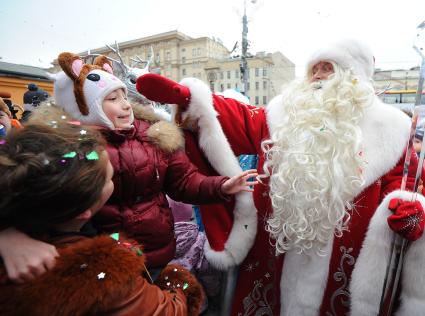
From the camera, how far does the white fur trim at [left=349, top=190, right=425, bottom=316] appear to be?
4.27 feet

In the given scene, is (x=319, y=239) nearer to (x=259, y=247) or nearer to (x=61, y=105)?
(x=259, y=247)

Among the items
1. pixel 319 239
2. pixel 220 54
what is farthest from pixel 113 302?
pixel 220 54

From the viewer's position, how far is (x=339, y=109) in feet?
4.97

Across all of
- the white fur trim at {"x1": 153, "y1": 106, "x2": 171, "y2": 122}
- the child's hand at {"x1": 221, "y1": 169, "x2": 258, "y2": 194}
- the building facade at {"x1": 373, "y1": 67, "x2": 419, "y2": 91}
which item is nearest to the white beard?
the child's hand at {"x1": 221, "y1": 169, "x2": 258, "y2": 194}

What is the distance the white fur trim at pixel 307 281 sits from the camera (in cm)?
144

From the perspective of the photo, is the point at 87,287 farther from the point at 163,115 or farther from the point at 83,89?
the point at 163,115

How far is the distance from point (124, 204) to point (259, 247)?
2.81 feet

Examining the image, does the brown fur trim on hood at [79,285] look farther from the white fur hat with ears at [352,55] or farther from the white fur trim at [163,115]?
the white fur hat with ears at [352,55]

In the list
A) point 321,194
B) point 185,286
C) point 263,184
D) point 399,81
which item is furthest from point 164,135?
point 399,81

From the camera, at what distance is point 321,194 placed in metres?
1.39

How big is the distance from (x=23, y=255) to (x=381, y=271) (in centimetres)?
143

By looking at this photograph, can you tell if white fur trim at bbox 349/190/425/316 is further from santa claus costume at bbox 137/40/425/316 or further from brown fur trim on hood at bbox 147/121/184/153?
brown fur trim on hood at bbox 147/121/184/153

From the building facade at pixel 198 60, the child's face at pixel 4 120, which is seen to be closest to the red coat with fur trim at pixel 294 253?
the child's face at pixel 4 120

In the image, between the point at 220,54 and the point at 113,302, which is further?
the point at 220,54
